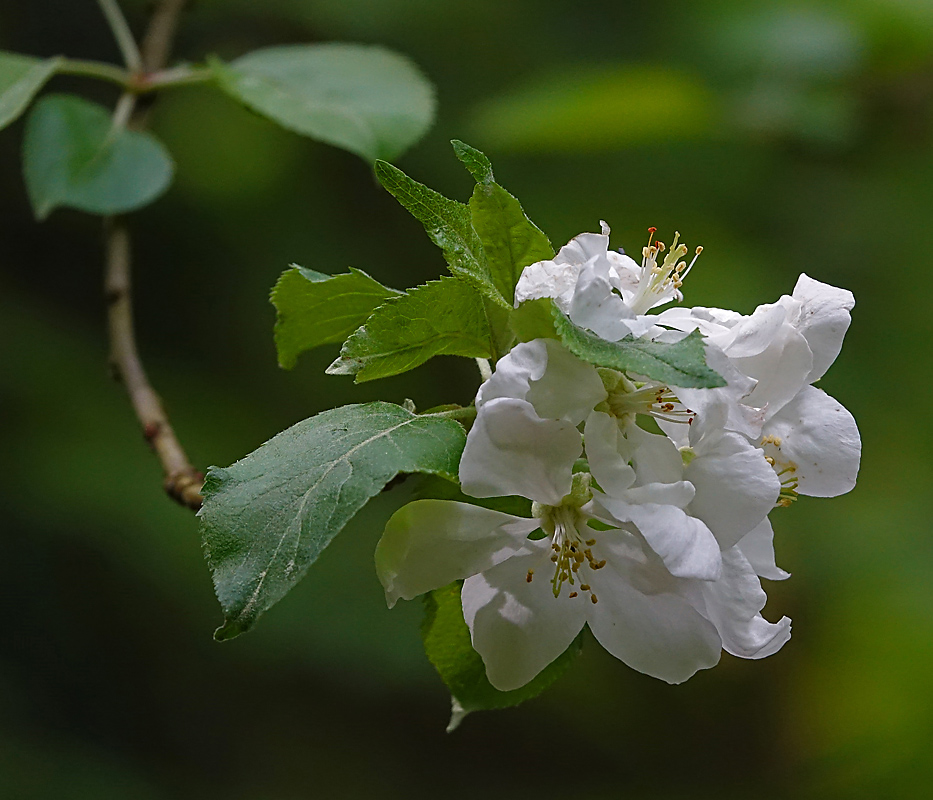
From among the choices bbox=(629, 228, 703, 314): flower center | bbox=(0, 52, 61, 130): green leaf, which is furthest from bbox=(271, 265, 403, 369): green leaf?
bbox=(0, 52, 61, 130): green leaf

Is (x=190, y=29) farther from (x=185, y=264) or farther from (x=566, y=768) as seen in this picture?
(x=566, y=768)

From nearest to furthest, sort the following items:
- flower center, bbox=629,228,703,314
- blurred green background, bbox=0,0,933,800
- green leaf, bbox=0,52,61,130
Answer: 1. flower center, bbox=629,228,703,314
2. green leaf, bbox=0,52,61,130
3. blurred green background, bbox=0,0,933,800

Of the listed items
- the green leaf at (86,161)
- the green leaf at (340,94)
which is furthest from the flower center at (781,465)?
the green leaf at (86,161)

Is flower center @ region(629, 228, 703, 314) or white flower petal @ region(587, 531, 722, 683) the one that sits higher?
flower center @ region(629, 228, 703, 314)

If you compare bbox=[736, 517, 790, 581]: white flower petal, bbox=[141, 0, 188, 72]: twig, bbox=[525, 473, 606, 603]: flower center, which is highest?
bbox=[141, 0, 188, 72]: twig

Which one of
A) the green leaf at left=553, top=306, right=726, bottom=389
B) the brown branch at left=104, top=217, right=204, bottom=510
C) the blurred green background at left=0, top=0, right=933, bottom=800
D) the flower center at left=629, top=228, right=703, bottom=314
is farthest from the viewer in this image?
the blurred green background at left=0, top=0, right=933, bottom=800

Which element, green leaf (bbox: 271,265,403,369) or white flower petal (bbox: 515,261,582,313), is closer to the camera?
white flower petal (bbox: 515,261,582,313)

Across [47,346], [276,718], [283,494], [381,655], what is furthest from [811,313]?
[276,718]

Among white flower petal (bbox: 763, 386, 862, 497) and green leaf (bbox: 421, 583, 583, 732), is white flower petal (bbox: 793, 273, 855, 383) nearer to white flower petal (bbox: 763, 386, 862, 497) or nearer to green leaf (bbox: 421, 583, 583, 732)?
white flower petal (bbox: 763, 386, 862, 497)
